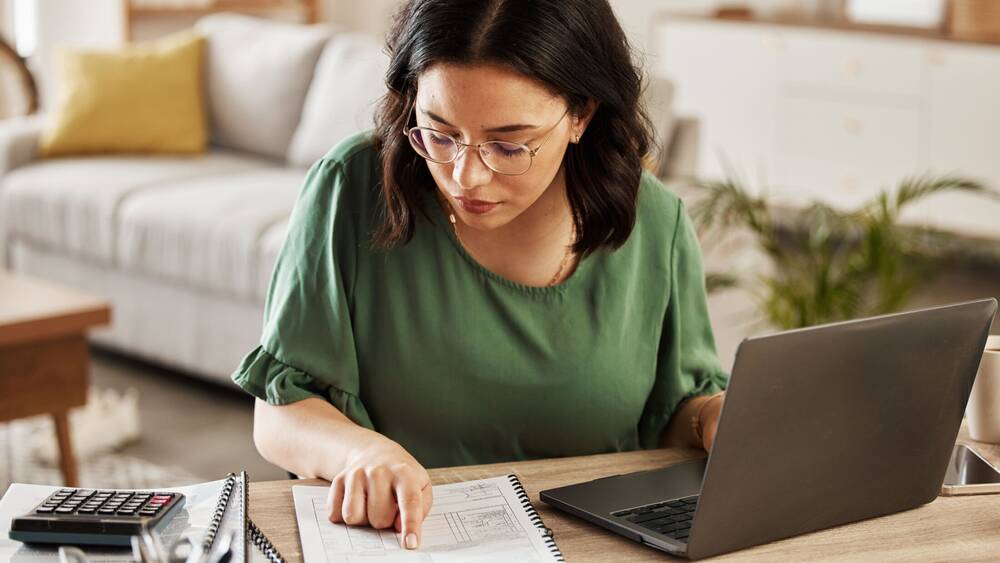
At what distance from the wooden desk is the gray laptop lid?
0.01 m

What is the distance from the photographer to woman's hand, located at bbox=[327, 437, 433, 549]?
1.17m

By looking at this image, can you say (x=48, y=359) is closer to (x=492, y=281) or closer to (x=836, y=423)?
(x=492, y=281)

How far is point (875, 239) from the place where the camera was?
9.27ft

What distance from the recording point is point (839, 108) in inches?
211

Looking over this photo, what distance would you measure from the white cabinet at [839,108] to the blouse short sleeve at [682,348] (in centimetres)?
328

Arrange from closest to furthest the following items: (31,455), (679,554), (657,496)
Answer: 1. (679,554)
2. (657,496)
3. (31,455)

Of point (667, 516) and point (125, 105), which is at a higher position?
point (667, 516)

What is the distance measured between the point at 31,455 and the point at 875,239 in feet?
6.50

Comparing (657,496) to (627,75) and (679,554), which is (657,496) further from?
(627,75)

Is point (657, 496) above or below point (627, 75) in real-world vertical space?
below

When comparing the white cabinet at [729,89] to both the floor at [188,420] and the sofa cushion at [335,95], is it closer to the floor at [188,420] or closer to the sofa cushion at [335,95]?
the sofa cushion at [335,95]

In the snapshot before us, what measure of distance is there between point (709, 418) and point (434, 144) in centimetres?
44

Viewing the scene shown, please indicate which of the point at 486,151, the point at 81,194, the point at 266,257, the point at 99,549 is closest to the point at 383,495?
the point at 99,549

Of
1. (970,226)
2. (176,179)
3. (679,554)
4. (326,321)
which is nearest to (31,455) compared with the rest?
(176,179)
